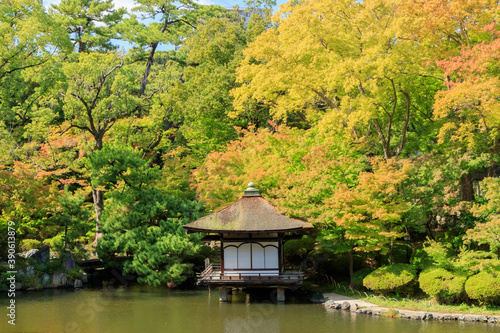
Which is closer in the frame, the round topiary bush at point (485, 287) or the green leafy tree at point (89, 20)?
the round topiary bush at point (485, 287)

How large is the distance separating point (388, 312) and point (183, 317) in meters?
7.09

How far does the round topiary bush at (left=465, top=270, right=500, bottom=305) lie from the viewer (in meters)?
15.8

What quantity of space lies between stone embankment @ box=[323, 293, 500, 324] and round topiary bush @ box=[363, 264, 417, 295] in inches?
33.0

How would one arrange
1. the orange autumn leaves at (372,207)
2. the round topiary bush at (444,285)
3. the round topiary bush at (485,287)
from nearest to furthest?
the round topiary bush at (485,287) → the round topiary bush at (444,285) → the orange autumn leaves at (372,207)

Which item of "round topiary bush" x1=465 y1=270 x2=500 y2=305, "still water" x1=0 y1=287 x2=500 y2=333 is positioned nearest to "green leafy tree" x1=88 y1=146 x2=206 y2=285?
"still water" x1=0 y1=287 x2=500 y2=333

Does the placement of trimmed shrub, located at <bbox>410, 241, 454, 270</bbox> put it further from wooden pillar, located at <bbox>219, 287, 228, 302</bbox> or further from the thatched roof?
wooden pillar, located at <bbox>219, 287, 228, 302</bbox>

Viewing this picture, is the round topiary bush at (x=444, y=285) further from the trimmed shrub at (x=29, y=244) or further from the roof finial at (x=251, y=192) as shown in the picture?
the trimmed shrub at (x=29, y=244)

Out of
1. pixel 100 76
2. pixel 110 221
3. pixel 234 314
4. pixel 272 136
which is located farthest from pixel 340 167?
pixel 100 76

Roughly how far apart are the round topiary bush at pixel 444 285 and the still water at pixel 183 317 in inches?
68.2

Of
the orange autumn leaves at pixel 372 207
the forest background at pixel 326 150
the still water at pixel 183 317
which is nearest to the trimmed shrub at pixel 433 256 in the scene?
the forest background at pixel 326 150

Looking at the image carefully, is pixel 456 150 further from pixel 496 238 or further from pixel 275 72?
pixel 275 72

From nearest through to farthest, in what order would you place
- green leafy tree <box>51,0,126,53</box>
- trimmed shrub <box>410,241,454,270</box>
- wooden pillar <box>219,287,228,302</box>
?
trimmed shrub <box>410,241,454,270</box> < wooden pillar <box>219,287,228,302</box> < green leafy tree <box>51,0,126,53</box>

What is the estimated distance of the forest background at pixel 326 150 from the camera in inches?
728

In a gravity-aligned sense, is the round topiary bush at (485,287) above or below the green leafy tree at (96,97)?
below
